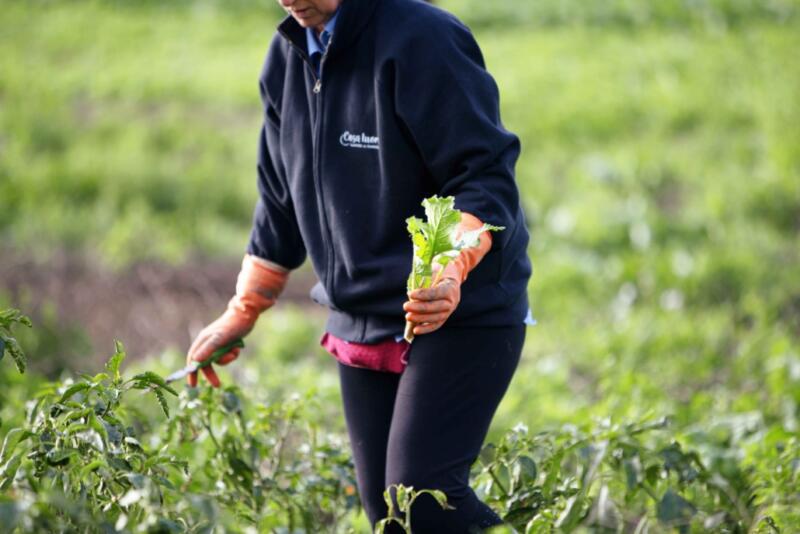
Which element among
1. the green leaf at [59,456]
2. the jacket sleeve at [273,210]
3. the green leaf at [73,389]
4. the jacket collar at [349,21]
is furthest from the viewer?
the jacket sleeve at [273,210]

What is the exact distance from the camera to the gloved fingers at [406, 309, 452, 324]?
256cm

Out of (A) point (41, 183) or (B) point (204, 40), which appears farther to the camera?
(B) point (204, 40)

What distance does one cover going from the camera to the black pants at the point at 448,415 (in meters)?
2.76

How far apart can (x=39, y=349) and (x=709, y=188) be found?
4165 mm

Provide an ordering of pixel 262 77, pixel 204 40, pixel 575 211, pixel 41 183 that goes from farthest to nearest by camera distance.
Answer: pixel 204 40, pixel 41 183, pixel 575 211, pixel 262 77

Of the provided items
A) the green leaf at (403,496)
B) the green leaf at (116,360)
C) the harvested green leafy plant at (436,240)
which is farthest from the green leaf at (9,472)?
the harvested green leafy plant at (436,240)

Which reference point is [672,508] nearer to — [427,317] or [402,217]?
[427,317]

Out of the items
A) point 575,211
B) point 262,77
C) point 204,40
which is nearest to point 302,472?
point 262,77

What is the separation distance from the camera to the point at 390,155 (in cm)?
288

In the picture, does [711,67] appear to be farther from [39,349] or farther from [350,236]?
[350,236]

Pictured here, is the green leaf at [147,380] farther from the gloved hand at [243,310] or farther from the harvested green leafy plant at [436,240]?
the gloved hand at [243,310]

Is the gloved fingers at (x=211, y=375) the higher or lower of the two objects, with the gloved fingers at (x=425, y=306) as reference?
lower

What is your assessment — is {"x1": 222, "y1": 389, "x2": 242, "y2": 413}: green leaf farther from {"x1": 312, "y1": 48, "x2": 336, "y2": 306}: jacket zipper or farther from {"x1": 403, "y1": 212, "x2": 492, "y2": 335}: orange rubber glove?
{"x1": 403, "y1": 212, "x2": 492, "y2": 335}: orange rubber glove

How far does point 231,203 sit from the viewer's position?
844cm
